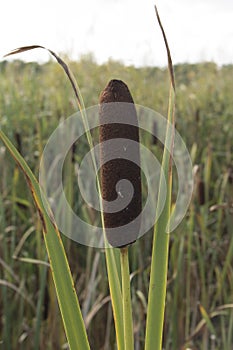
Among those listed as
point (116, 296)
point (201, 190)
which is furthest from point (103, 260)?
point (116, 296)

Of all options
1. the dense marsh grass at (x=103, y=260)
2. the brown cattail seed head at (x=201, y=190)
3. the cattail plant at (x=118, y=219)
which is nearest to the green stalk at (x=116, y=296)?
the cattail plant at (x=118, y=219)

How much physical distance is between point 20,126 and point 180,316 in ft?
5.29

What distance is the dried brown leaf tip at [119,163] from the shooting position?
41 centimetres

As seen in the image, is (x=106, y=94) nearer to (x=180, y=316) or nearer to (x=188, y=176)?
(x=180, y=316)

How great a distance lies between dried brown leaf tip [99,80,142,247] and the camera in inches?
16.3

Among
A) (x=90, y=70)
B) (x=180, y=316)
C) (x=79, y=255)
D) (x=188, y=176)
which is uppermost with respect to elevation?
(x=90, y=70)

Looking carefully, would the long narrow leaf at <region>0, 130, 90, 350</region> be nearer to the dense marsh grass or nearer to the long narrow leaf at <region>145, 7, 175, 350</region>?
the long narrow leaf at <region>145, 7, 175, 350</region>

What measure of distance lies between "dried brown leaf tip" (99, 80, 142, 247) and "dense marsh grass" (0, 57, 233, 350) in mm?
718

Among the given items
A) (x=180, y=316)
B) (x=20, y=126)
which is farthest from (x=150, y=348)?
(x=20, y=126)


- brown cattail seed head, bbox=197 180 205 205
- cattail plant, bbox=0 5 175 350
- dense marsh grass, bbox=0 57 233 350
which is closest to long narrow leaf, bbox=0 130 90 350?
cattail plant, bbox=0 5 175 350

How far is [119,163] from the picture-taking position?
1.40 ft

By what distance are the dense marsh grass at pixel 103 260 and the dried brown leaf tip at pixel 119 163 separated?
2.36 ft

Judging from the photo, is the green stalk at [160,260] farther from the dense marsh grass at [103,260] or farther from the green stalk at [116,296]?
the dense marsh grass at [103,260]

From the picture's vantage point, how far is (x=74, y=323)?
469mm
